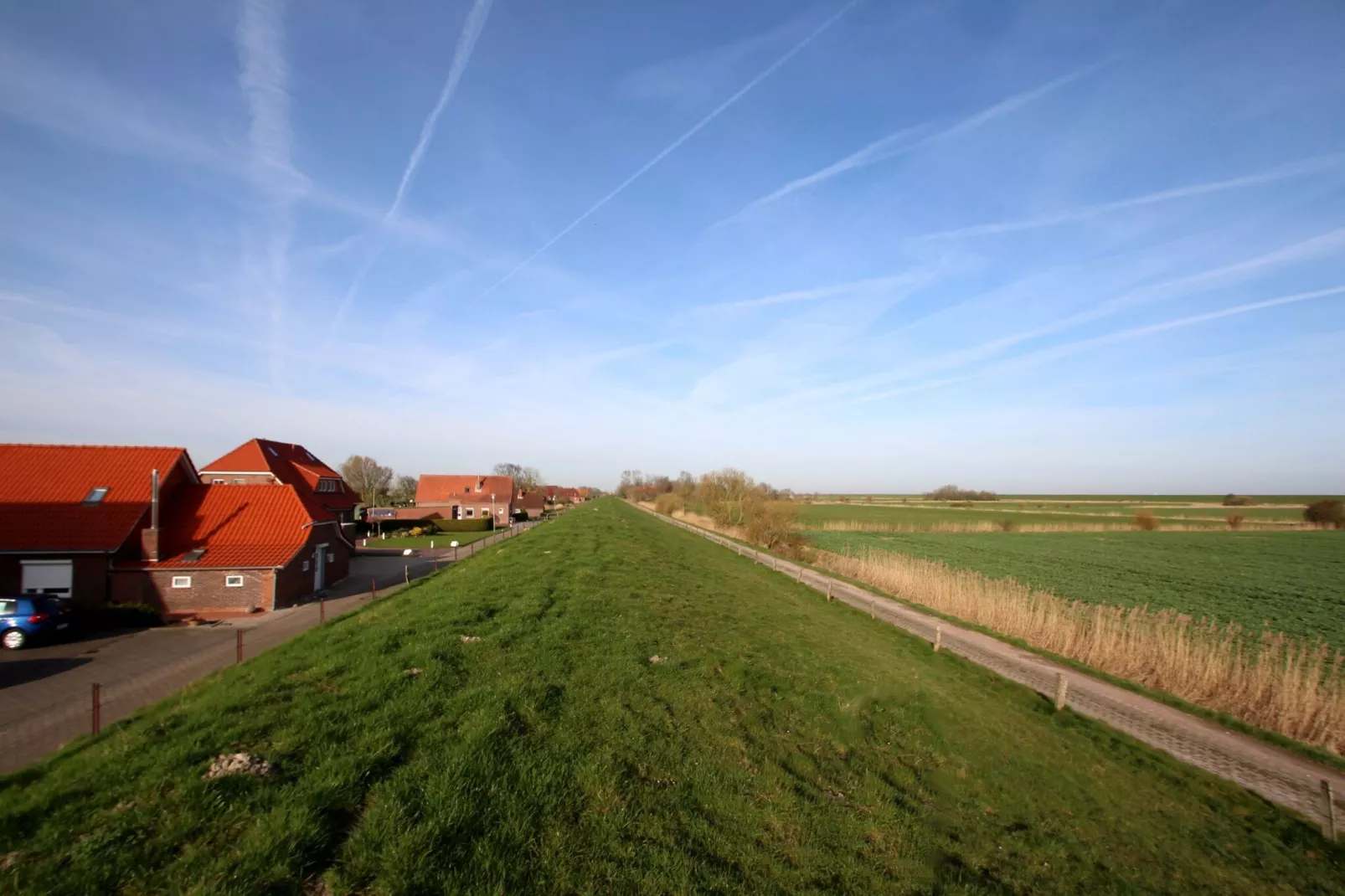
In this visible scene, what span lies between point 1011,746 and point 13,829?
1300 centimetres

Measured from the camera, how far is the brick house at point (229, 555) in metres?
22.5

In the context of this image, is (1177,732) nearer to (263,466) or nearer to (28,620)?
(28,620)

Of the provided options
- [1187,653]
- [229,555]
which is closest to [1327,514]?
[1187,653]

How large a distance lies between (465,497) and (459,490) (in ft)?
5.13

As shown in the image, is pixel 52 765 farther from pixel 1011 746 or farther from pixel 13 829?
pixel 1011 746

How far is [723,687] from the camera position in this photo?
30.1 feet

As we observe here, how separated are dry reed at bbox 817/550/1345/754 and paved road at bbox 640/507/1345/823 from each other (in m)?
1.35

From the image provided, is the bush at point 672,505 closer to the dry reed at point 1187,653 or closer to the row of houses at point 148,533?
the dry reed at point 1187,653

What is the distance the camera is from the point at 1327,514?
76.0 metres

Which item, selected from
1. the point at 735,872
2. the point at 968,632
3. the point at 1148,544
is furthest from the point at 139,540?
the point at 1148,544

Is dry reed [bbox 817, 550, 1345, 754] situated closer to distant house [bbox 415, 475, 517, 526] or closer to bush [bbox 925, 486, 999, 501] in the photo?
distant house [bbox 415, 475, 517, 526]

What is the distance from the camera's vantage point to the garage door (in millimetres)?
21422

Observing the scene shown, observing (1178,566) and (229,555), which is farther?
(1178,566)

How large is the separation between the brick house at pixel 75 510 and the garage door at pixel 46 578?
3 centimetres
